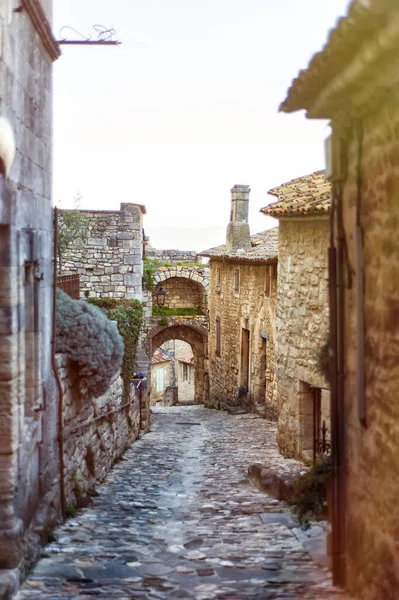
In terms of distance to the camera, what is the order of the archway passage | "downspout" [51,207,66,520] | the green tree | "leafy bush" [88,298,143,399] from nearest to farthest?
"downspout" [51,207,66,520]
"leafy bush" [88,298,143,399]
the green tree
the archway passage

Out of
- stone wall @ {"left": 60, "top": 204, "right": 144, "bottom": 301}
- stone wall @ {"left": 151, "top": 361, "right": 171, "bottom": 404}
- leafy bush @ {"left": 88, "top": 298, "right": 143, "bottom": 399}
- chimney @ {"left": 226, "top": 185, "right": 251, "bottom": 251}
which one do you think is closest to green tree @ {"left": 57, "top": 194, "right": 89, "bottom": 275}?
stone wall @ {"left": 60, "top": 204, "right": 144, "bottom": 301}

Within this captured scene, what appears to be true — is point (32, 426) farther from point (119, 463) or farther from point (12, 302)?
point (119, 463)

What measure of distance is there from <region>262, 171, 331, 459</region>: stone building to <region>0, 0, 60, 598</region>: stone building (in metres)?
4.75

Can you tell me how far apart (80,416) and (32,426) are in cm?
242

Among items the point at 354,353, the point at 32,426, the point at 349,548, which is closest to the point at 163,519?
the point at 32,426

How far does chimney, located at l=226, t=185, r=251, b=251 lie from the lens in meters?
24.3

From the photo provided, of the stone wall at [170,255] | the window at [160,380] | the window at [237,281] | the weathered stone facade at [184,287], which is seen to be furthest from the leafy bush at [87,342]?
the window at [160,380]

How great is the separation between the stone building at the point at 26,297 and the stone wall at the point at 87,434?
2.40 ft

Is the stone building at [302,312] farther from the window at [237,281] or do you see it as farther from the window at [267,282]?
the window at [237,281]

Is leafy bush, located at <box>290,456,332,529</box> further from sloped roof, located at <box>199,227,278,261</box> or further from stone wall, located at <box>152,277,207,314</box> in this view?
stone wall, located at <box>152,277,207,314</box>

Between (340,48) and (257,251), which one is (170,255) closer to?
(257,251)

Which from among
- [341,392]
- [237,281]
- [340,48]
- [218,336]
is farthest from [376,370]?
[218,336]

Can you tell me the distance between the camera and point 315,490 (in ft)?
19.5

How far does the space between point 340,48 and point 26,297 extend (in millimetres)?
3402
